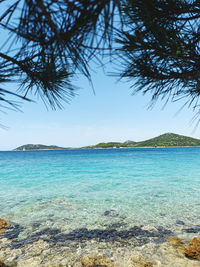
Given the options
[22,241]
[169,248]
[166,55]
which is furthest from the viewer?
[22,241]

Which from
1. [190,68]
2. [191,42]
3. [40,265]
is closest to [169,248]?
[40,265]

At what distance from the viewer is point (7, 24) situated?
1326 millimetres

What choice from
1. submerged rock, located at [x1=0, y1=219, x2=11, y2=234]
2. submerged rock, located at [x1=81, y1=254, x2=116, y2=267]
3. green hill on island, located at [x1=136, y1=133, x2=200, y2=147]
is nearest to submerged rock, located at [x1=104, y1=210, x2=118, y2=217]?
submerged rock, located at [x1=81, y1=254, x2=116, y2=267]

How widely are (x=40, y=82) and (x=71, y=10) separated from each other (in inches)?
50.2

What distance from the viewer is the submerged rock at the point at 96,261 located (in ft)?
10.2

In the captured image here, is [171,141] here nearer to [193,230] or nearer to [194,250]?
[193,230]

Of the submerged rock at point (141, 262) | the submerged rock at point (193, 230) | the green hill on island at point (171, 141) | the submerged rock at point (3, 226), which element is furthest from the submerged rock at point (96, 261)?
the green hill on island at point (171, 141)

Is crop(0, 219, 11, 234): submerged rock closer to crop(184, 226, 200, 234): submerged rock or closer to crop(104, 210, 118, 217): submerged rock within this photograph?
crop(104, 210, 118, 217): submerged rock

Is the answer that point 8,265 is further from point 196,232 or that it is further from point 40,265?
point 196,232

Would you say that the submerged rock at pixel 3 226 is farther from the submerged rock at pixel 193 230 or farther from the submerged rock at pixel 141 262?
the submerged rock at pixel 193 230


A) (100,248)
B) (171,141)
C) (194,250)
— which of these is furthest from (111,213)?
(171,141)

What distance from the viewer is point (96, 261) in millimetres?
3176

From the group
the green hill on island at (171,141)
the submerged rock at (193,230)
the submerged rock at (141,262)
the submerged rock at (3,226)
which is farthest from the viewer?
the green hill on island at (171,141)

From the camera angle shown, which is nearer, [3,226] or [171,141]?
[3,226]
